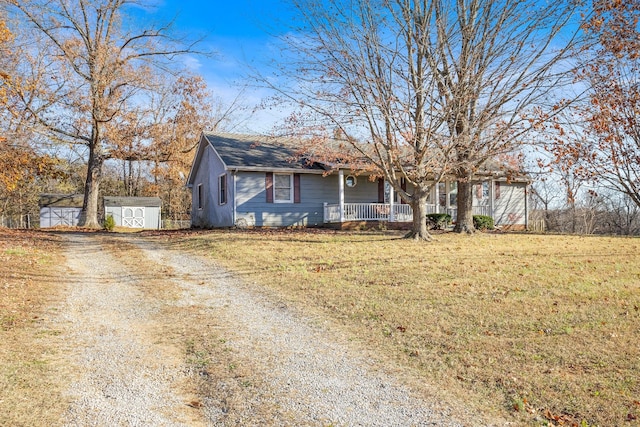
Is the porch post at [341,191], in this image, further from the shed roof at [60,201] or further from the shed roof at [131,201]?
the shed roof at [60,201]

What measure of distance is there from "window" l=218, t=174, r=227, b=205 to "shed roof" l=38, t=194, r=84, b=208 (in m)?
24.4

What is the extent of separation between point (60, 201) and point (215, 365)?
4064 centimetres

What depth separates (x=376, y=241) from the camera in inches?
595

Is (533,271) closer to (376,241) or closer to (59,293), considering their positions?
(376,241)

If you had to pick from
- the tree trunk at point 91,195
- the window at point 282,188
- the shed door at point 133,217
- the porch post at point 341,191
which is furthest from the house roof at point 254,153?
the shed door at point 133,217

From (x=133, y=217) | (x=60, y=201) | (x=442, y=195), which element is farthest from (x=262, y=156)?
(x=60, y=201)

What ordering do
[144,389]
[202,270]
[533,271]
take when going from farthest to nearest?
[202,270] → [533,271] → [144,389]

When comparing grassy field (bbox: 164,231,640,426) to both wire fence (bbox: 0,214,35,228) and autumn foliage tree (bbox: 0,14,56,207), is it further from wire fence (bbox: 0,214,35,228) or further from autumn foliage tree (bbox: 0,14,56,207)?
wire fence (bbox: 0,214,35,228)

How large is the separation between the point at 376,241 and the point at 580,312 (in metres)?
8.23

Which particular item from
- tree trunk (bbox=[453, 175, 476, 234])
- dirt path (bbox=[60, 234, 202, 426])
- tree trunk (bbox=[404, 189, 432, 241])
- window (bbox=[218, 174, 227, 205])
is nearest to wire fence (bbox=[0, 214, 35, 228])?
window (bbox=[218, 174, 227, 205])

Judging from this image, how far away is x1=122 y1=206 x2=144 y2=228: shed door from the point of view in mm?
39250

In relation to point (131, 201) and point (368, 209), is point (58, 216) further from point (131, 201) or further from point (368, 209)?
point (368, 209)

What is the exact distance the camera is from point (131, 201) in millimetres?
39438

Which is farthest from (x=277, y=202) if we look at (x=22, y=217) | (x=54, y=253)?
(x=22, y=217)
